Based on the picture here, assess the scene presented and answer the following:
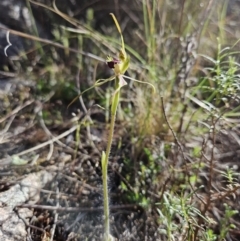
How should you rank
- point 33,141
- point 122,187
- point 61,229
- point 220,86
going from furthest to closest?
point 33,141, point 122,187, point 61,229, point 220,86

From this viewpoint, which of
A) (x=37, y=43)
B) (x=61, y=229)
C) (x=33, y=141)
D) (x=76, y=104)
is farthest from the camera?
(x=37, y=43)

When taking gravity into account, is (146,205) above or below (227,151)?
below

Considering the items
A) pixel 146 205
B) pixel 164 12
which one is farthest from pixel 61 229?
pixel 164 12

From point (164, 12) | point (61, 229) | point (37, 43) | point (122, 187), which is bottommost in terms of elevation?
point (61, 229)

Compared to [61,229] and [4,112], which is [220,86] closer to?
[61,229]

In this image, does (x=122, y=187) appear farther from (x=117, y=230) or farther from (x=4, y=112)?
(x=4, y=112)

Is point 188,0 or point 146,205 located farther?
point 188,0

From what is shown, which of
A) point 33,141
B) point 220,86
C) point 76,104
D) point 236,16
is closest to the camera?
point 220,86

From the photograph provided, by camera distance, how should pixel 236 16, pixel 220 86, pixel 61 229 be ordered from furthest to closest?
pixel 236 16
pixel 61 229
pixel 220 86

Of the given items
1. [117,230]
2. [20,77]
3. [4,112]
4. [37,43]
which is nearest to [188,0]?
[37,43]
